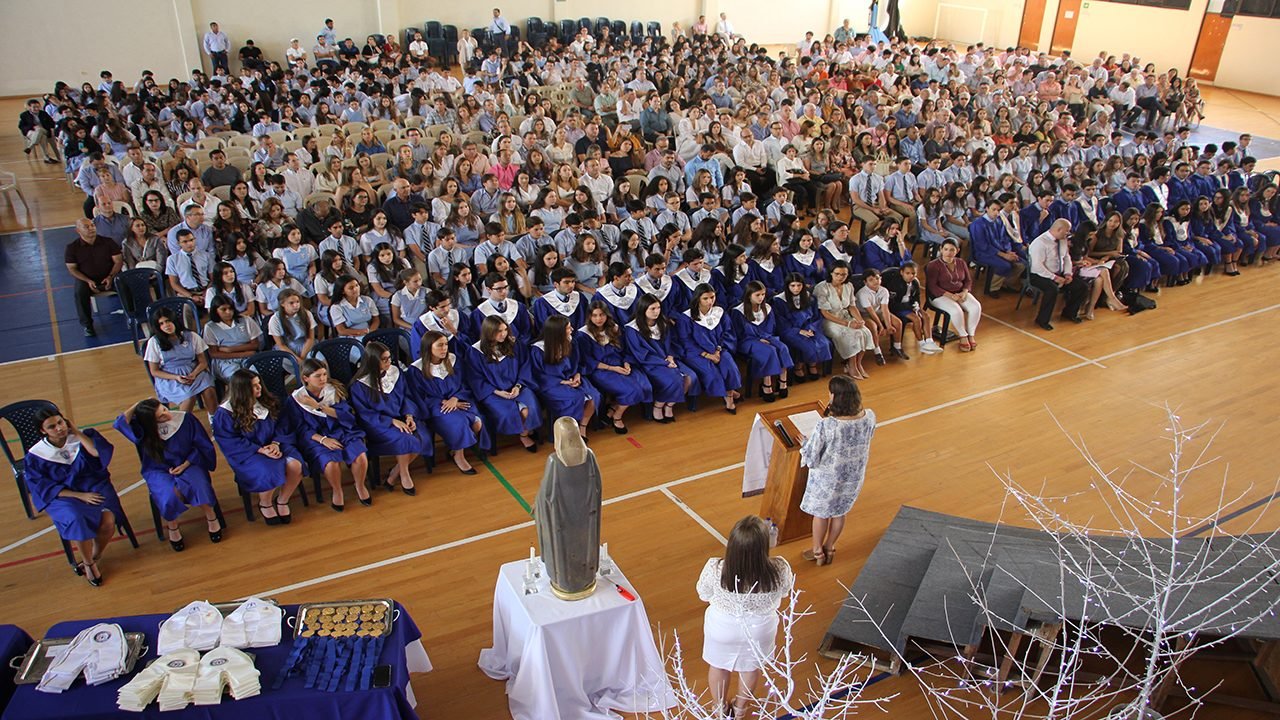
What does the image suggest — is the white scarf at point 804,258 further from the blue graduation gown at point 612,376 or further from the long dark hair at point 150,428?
the long dark hair at point 150,428

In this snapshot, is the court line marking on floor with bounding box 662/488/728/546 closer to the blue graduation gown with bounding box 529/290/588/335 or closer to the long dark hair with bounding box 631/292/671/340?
the long dark hair with bounding box 631/292/671/340

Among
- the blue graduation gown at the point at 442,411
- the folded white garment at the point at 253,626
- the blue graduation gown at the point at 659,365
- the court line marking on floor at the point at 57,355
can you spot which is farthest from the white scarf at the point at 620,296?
the court line marking on floor at the point at 57,355

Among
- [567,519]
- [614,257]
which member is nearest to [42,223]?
[614,257]

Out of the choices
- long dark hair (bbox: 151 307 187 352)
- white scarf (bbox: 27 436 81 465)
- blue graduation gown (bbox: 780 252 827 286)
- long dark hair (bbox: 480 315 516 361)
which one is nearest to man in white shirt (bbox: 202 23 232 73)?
long dark hair (bbox: 151 307 187 352)

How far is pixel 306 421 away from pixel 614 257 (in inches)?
162

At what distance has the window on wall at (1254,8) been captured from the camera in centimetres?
2309

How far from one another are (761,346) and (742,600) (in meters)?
4.43

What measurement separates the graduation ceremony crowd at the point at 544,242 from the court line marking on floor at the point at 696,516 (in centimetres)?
113

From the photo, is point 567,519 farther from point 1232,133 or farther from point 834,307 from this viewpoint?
point 1232,133

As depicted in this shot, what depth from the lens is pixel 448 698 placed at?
5.07 m

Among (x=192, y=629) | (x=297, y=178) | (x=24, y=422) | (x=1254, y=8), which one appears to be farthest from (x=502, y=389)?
(x=1254, y=8)

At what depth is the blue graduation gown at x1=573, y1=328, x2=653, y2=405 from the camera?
25.6ft

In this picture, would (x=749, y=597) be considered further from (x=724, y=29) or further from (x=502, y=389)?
(x=724, y=29)

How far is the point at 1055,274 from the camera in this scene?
10.4m
